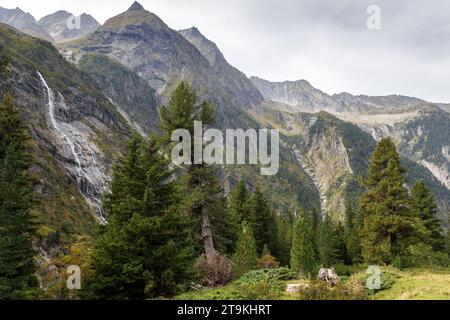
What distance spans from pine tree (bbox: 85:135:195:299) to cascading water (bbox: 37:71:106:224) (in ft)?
178

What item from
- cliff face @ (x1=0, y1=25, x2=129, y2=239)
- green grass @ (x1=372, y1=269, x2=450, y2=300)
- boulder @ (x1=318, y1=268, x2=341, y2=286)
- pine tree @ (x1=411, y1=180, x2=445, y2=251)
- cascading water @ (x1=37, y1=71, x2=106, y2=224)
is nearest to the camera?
green grass @ (x1=372, y1=269, x2=450, y2=300)

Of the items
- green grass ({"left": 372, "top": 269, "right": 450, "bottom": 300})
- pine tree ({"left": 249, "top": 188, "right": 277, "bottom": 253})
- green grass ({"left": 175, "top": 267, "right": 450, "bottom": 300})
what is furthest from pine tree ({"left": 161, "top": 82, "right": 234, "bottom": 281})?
pine tree ({"left": 249, "top": 188, "right": 277, "bottom": 253})

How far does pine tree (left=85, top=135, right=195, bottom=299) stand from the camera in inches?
754

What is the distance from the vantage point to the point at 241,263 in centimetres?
2995

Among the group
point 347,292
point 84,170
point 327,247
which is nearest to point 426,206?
point 327,247

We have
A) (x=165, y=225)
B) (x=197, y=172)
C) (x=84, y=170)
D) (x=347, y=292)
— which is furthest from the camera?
(x=84, y=170)

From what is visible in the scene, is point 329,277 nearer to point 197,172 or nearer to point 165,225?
point 165,225

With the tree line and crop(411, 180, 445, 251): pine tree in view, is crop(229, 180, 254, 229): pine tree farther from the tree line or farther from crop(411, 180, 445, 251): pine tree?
crop(411, 180, 445, 251): pine tree

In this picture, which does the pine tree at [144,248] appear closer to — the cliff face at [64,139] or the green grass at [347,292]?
the green grass at [347,292]

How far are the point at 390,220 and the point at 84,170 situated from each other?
71.7m

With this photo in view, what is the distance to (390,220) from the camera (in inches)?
1164

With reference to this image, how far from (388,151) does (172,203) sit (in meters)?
19.7
